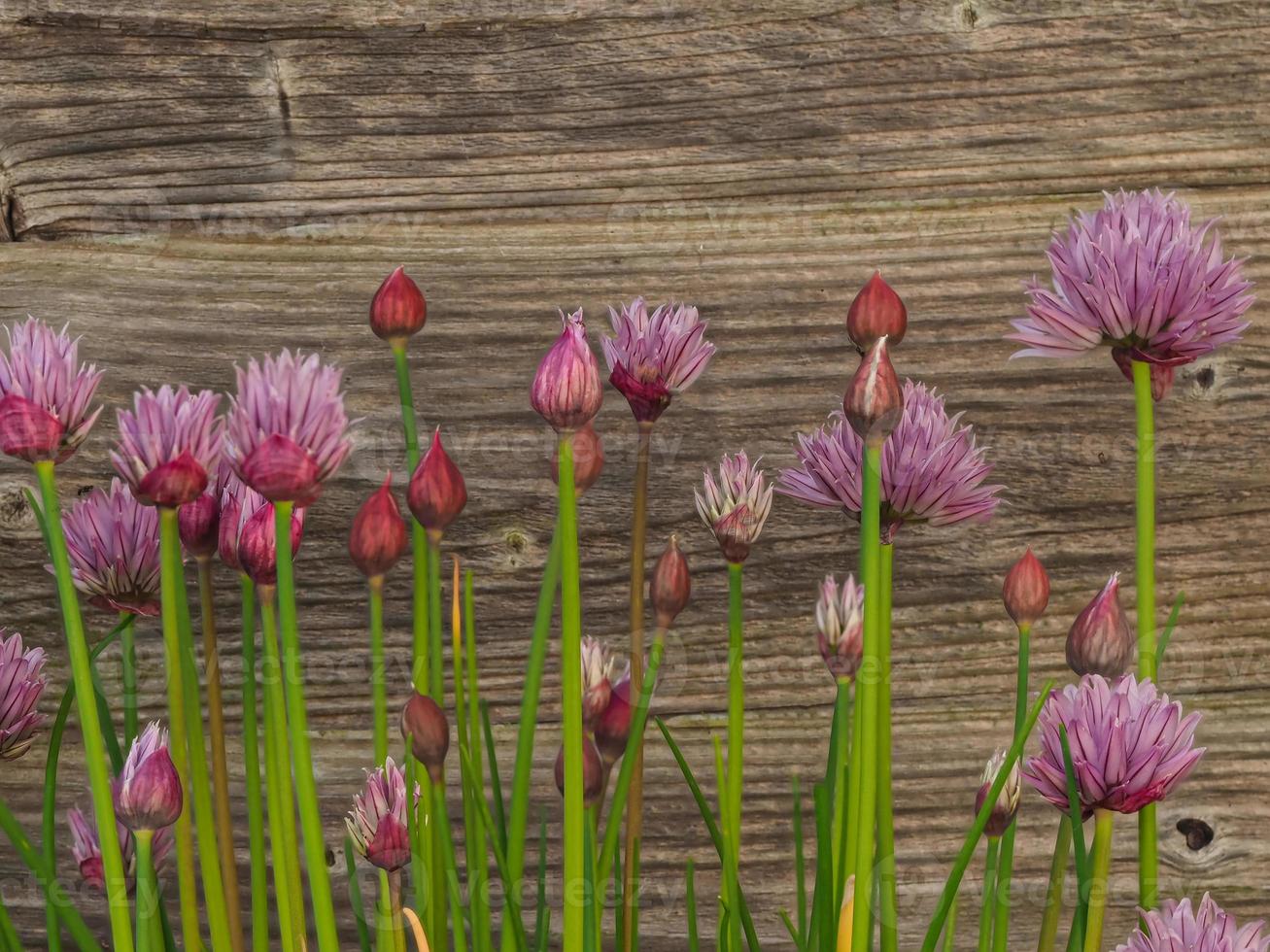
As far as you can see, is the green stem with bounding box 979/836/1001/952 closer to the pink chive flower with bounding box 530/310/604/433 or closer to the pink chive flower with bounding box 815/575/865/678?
the pink chive flower with bounding box 815/575/865/678

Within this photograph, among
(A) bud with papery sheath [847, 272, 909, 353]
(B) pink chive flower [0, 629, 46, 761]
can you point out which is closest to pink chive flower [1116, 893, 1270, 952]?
(A) bud with papery sheath [847, 272, 909, 353]

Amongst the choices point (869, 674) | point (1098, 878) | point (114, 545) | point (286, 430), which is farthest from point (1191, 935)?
point (114, 545)

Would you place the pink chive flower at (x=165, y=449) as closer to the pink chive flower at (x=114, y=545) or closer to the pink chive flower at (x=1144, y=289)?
the pink chive flower at (x=114, y=545)

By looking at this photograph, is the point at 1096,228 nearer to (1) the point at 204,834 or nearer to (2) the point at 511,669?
(1) the point at 204,834

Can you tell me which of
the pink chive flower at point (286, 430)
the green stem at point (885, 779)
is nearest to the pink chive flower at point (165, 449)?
the pink chive flower at point (286, 430)

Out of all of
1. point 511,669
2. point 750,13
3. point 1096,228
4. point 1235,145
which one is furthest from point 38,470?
point 1235,145

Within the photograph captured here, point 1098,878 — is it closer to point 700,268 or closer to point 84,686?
point 84,686
